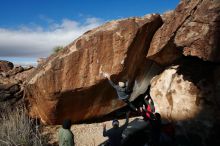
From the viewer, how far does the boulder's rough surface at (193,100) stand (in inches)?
343

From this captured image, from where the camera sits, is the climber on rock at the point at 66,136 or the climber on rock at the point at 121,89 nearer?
the climber on rock at the point at 66,136

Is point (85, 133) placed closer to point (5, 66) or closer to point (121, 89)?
point (121, 89)

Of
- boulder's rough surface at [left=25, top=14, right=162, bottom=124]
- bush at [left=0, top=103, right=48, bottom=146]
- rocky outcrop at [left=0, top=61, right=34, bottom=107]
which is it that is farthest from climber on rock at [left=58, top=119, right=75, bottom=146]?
rocky outcrop at [left=0, top=61, right=34, bottom=107]

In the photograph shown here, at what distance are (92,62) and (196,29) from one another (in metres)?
3.20

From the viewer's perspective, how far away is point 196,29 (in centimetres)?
777

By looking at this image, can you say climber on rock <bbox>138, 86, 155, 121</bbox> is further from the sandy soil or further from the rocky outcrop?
the rocky outcrop

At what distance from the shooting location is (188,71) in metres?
9.35

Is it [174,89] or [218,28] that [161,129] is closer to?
[174,89]

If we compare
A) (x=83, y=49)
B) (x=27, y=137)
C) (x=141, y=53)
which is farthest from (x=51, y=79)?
(x=141, y=53)

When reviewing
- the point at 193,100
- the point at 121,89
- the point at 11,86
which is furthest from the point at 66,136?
the point at 11,86

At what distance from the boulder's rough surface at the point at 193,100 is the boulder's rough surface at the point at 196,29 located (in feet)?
3.32

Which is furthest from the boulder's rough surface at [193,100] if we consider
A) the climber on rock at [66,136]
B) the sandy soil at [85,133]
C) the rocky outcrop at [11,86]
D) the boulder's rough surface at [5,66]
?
the boulder's rough surface at [5,66]

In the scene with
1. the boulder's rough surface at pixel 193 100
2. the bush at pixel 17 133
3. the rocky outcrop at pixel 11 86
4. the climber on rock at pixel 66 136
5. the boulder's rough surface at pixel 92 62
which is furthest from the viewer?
the rocky outcrop at pixel 11 86

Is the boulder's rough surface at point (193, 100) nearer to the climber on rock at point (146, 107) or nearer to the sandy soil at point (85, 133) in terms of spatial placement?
the climber on rock at point (146, 107)
